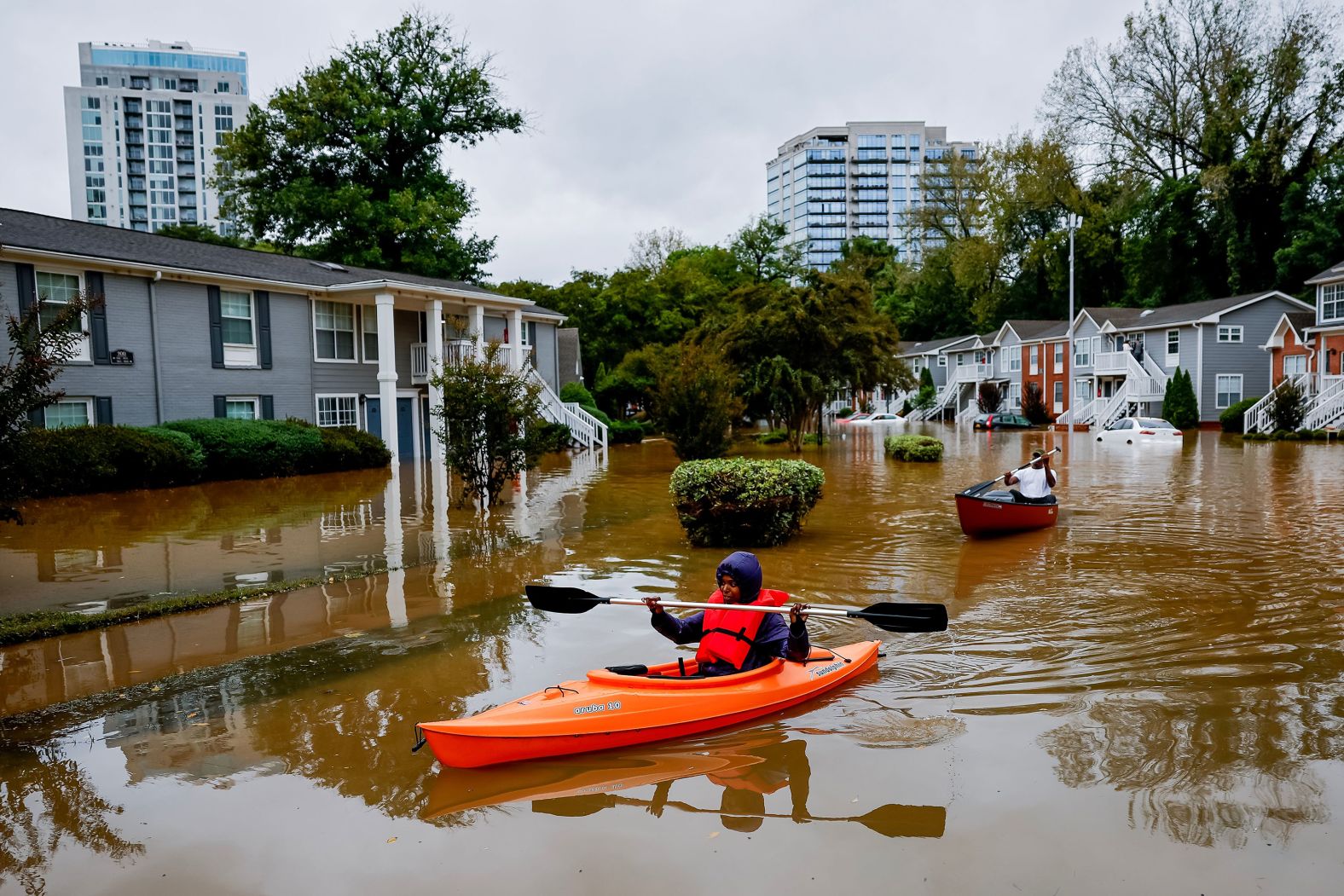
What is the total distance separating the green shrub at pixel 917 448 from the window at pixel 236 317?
64.3 feet

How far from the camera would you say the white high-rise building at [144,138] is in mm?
136250

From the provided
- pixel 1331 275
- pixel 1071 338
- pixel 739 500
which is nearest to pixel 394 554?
pixel 739 500

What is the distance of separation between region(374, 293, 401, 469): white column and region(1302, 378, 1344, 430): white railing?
34425 millimetres

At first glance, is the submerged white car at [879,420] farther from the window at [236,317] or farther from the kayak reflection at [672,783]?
the kayak reflection at [672,783]

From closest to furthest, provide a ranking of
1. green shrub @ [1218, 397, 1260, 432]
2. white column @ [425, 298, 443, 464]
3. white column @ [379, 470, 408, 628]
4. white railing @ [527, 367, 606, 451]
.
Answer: white column @ [379, 470, 408, 628] → white column @ [425, 298, 443, 464] → white railing @ [527, 367, 606, 451] → green shrub @ [1218, 397, 1260, 432]

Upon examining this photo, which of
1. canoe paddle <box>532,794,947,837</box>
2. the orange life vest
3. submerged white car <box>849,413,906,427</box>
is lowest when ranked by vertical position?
canoe paddle <box>532,794,947,837</box>

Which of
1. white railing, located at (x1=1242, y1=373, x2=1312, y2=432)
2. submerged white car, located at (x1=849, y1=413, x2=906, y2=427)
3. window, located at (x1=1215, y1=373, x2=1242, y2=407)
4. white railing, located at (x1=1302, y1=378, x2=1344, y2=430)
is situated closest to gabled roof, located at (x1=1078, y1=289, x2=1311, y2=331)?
window, located at (x1=1215, y1=373, x2=1242, y2=407)

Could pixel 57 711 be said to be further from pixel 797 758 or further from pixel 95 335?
pixel 95 335

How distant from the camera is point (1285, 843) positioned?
464cm

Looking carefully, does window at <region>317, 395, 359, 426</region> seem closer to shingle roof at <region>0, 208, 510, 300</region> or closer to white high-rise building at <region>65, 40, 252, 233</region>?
shingle roof at <region>0, 208, 510, 300</region>

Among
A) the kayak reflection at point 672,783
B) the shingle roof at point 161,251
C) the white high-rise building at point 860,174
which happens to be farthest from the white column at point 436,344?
the white high-rise building at point 860,174

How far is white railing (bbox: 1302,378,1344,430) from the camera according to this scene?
3528 cm

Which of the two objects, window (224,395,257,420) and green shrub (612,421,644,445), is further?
green shrub (612,421,644,445)

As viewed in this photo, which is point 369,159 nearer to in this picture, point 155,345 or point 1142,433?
point 155,345
